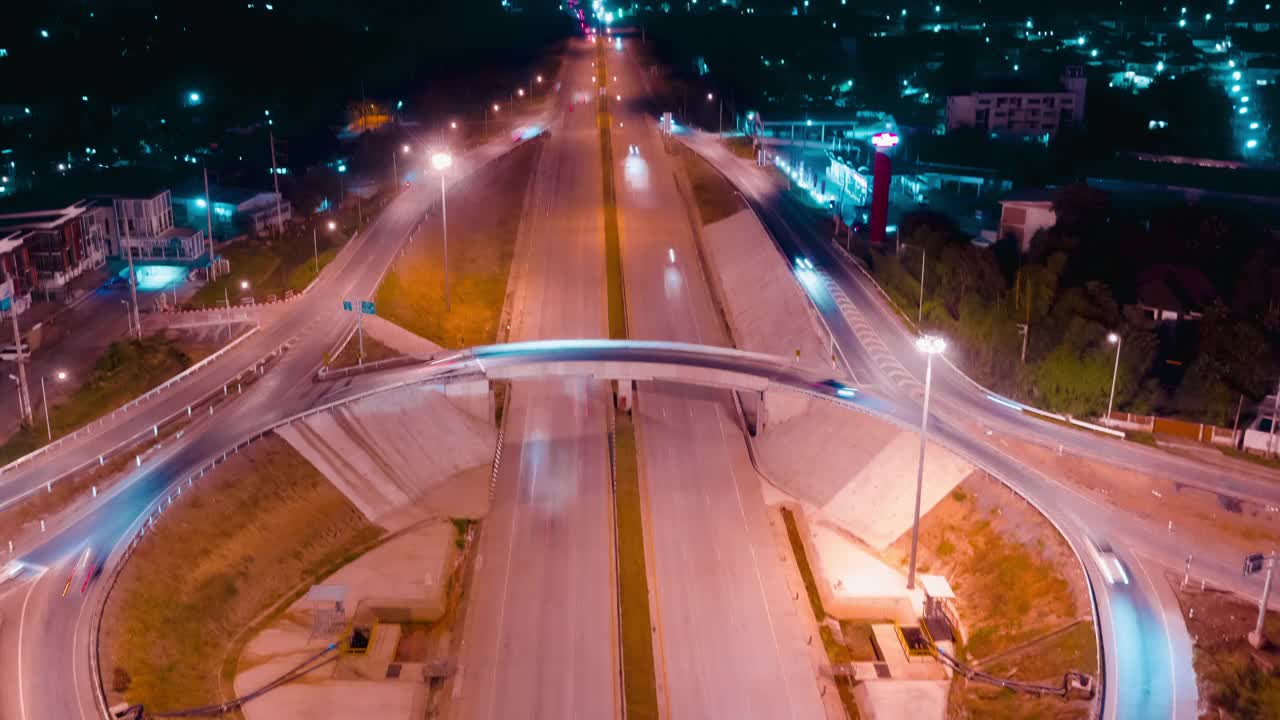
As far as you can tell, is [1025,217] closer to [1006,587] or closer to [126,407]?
[1006,587]

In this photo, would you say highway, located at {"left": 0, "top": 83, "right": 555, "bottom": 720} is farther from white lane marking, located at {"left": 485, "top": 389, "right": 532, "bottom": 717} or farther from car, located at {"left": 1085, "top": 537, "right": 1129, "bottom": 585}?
car, located at {"left": 1085, "top": 537, "right": 1129, "bottom": 585}

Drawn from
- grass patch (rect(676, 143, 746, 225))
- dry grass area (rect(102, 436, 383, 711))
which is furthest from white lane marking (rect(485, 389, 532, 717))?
grass patch (rect(676, 143, 746, 225))

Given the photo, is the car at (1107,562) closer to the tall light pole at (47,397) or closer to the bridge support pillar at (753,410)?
the bridge support pillar at (753,410)

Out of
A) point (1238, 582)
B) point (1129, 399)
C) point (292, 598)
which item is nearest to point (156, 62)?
point (292, 598)

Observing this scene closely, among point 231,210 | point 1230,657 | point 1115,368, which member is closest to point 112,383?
point 231,210

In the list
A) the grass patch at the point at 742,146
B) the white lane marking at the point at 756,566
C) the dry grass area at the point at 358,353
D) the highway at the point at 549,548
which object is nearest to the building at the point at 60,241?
the dry grass area at the point at 358,353

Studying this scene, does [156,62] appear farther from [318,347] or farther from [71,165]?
[318,347]
